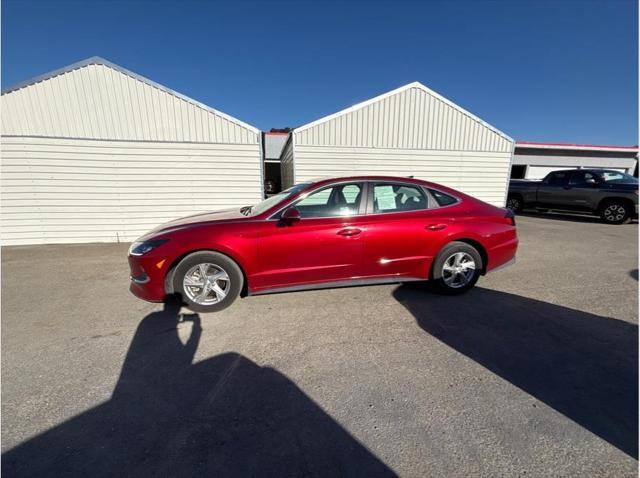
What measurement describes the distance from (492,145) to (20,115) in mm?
12927

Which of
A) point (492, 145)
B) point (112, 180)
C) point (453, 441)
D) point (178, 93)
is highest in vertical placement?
point (178, 93)

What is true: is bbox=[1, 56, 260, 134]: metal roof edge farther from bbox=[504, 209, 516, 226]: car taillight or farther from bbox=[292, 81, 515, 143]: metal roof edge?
bbox=[504, 209, 516, 226]: car taillight

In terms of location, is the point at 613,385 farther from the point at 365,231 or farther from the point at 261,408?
the point at 261,408

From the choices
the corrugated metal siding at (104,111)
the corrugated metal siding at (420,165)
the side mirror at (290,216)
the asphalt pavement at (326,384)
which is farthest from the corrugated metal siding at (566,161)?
the side mirror at (290,216)

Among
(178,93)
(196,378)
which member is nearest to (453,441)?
(196,378)

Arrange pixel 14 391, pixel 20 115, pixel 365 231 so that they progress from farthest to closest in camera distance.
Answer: pixel 20 115 → pixel 365 231 → pixel 14 391

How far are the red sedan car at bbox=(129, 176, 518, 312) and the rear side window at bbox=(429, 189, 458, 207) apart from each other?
0.01 meters

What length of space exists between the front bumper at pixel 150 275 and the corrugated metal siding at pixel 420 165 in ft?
18.7

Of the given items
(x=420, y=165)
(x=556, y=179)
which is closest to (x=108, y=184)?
(x=420, y=165)

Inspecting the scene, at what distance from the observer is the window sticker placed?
3.31 meters

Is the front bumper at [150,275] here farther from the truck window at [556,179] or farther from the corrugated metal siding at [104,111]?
the truck window at [556,179]

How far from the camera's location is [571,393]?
1936 mm

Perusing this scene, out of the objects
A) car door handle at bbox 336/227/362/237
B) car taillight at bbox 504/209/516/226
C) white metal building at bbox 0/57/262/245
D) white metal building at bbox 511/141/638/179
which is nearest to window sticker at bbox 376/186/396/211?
car door handle at bbox 336/227/362/237

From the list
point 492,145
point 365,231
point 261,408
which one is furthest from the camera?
point 492,145
